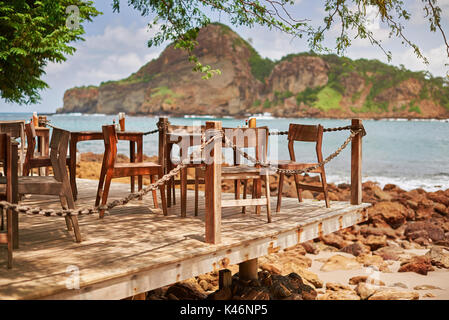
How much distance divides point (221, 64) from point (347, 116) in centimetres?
4191

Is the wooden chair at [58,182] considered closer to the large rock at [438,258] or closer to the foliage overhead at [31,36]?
the large rock at [438,258]

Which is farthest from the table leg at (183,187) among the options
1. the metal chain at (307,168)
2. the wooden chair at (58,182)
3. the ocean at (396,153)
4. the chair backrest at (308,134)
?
the ocean at (396,153)

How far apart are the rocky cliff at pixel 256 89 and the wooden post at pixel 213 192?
6615cm

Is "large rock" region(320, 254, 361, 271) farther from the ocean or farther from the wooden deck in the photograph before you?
the ocean

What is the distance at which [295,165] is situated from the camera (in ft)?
18.7

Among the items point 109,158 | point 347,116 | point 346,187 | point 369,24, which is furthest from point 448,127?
point 109,158

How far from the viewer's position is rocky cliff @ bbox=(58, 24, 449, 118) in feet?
243

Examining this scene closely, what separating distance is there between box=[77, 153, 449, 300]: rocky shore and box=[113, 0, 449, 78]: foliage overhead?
3095mm

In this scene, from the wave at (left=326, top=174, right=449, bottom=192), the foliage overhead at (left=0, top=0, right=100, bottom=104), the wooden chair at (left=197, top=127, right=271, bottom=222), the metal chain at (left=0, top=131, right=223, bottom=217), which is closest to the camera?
the metal chain at (left=0, top=131, right=223, bottom=217)

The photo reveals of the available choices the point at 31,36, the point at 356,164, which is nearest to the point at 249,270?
the point at 356,164

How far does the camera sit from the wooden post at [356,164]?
6.26 meters

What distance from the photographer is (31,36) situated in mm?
10906

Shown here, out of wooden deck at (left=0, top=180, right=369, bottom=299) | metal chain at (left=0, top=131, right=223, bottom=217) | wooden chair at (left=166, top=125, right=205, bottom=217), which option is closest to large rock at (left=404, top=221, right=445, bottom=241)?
wooden deck at (left=0, top=180, right=369, bottom=299)

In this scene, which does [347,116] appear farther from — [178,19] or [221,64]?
[178,19]
